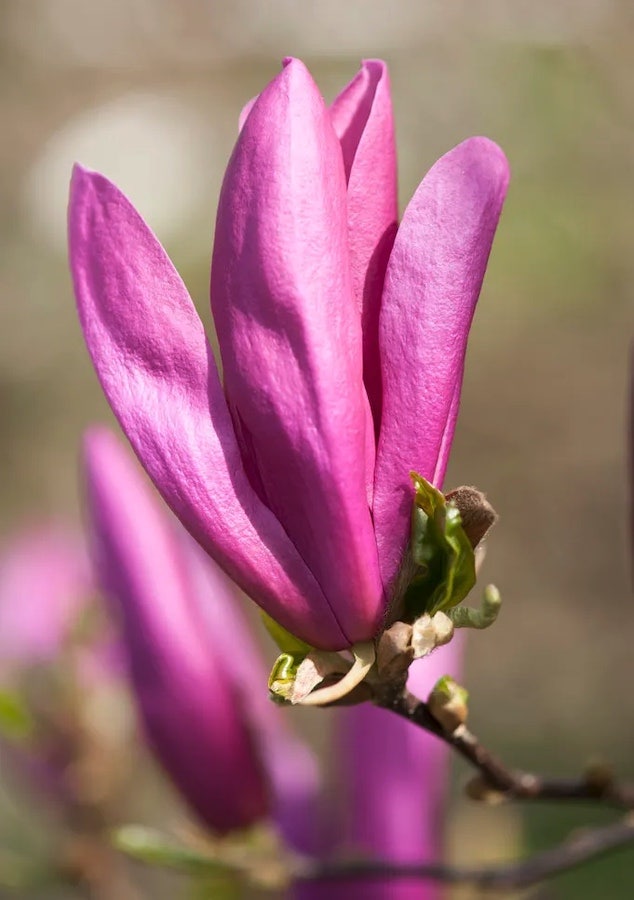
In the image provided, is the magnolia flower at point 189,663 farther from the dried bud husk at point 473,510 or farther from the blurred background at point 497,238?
the blurred background at point 497,238

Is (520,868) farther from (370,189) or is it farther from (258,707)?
(370,189)

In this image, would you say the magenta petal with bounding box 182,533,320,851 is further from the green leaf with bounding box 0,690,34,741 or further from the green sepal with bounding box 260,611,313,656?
the green sepal with bounding box 260,611,313,656

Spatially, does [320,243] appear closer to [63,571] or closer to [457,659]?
[457,659]

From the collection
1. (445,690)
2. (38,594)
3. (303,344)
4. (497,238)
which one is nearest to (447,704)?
(445,690)

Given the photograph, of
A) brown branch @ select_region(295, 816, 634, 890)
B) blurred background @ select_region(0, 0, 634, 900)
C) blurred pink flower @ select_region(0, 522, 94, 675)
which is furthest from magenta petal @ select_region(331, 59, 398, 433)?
blurred background @ select_region(0, 0, 634, 900)

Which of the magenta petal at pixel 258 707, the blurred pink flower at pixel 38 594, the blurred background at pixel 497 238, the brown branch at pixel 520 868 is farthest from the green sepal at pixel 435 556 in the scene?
the blurred background at pixel 497 238

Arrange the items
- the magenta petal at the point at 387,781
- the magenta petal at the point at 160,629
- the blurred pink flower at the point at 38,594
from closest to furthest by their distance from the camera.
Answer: the magenta petal at the point at 160,629 < the magenta petal at the point at 387,781 < the blurred pink flower at the point at 38,594
